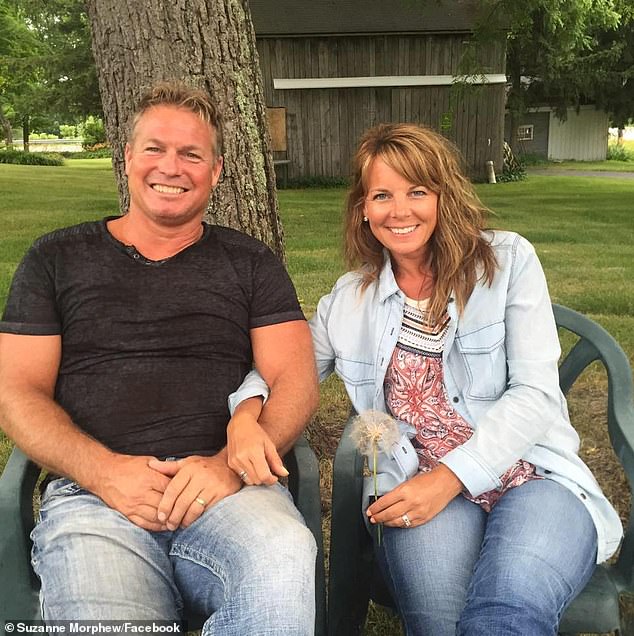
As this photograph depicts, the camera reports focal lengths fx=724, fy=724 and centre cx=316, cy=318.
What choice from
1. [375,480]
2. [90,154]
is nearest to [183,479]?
[375,480]

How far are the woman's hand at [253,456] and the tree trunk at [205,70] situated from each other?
1.19m

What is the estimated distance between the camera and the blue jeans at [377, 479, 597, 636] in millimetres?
1739

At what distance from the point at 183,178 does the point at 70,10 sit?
77.9 ft

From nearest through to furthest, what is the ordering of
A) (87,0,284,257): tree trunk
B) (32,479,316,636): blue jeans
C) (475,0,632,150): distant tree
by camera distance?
1. (32,479,316,636): blue jeans
2. (87,0,284,257): tree trunk
3. (475,0,632,150): distant tree

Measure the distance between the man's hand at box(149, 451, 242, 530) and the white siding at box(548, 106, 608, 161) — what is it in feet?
94.9

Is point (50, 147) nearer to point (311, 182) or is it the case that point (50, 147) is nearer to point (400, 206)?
point (311, 182)

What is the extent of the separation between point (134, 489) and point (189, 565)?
25cm

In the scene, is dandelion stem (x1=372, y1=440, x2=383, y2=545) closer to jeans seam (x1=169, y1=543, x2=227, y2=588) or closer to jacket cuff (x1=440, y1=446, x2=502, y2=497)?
jacket cuff (x1=440, y1=446, x2=502, y2=497)

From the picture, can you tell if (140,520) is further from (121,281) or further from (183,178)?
(183,178)

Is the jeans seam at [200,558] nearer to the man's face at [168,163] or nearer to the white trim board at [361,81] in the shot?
the man's face at [168,163]

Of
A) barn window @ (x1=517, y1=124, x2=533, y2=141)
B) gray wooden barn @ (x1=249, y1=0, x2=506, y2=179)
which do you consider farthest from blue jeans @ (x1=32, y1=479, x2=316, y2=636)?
barn window @ (x1=517, y1=124, x2=533, y2=141)

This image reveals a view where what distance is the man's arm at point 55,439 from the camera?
1993 millimetres

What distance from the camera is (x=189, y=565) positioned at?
1.96 meters

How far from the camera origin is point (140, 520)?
197cm
